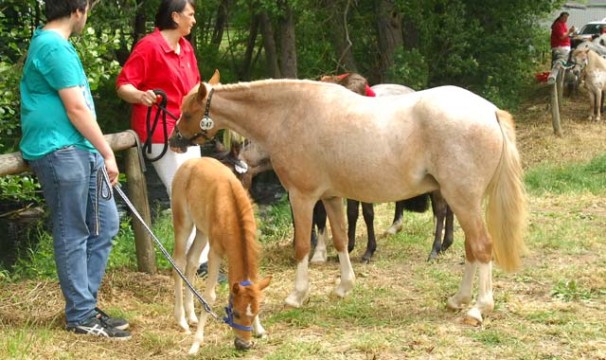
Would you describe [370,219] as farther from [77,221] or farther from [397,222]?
[77,221]

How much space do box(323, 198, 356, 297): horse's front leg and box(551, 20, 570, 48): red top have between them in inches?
598

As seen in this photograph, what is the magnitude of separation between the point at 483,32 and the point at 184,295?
12333 mm

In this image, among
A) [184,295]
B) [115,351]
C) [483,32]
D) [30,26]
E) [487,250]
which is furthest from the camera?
[483,32]

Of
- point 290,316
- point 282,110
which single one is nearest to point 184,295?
point 290,316

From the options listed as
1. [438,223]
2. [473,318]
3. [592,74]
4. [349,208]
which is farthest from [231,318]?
[592,74]

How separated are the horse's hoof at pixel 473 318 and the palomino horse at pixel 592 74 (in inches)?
496

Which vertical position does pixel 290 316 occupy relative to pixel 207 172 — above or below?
below

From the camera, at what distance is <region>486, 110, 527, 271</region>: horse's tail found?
17.1ft

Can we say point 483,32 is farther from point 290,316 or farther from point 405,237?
point 290,316

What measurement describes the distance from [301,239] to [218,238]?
3.48 feet

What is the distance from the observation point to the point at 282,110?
18.8 feet

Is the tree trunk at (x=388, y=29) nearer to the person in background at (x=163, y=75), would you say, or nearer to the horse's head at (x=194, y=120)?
→ the person in background at (x=163, y=75)

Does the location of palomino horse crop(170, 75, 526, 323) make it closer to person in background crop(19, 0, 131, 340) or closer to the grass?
the grass

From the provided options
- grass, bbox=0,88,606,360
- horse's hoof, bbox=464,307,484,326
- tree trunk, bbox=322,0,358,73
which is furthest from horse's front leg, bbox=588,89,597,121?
horse's hoof, bbox=464,307,484,326
